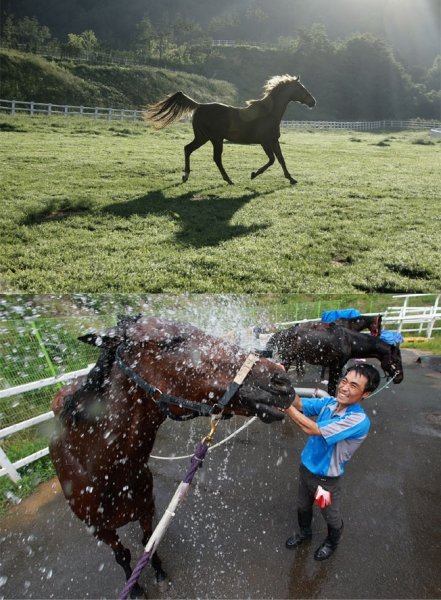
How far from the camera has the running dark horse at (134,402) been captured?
6.60 feet

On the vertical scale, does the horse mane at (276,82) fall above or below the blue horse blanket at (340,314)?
above

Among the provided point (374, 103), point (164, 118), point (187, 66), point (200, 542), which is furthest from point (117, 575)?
point (374, 103)

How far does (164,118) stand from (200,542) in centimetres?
400

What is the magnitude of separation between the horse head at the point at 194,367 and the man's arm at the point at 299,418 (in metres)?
0.43

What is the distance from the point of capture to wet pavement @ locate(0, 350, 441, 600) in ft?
9.87

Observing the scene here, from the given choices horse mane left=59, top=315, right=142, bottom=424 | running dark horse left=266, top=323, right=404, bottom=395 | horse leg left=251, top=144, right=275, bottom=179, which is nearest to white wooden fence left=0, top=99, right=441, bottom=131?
horse leg left=251, top=144, right=275, bottom=179

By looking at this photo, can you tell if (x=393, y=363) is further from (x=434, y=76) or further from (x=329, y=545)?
(x=434, y=76)

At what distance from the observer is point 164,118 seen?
4.62 meters

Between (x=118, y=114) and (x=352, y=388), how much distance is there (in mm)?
3589

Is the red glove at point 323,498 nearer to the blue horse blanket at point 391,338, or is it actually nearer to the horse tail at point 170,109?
the blue horse blanket at point 391,338

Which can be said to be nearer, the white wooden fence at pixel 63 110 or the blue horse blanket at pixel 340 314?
the white wooden fence at pixel 63 110

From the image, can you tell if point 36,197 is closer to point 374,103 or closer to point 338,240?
point 338,240

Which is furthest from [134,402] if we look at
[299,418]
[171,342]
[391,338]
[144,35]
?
[391,338]

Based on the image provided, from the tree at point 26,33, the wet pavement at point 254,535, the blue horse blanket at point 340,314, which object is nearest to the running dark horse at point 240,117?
the tree at point 26,33
